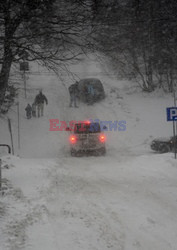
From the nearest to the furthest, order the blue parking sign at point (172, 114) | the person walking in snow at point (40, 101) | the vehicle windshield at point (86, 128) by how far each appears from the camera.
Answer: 1. the blue parking sign at point (172, 114)
2. the vehicle windshield at point (86, 128)
3. the person walking in snow at point (40, 101)

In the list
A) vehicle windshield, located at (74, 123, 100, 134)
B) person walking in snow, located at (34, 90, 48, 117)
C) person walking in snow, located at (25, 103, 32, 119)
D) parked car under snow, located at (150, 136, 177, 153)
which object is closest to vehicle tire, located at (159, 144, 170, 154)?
parked car under snow, located at (150, 136, 177, 153)

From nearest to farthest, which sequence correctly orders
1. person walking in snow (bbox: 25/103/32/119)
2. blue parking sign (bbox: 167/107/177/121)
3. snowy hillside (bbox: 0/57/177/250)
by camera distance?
snowy hillside (bbox: 0/57/177/250)
blue parking sign (bbox: 167/107/177/121)
person walking in snow (bbox: 25/103/32/119)

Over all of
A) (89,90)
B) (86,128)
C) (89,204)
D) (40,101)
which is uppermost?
(89,90)

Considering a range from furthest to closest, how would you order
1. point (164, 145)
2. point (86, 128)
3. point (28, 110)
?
point (28, 110)
point (164, 145)
point (86, 128)

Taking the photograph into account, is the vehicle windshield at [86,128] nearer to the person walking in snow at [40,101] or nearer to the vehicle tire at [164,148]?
the vehicle tire at [164,148]

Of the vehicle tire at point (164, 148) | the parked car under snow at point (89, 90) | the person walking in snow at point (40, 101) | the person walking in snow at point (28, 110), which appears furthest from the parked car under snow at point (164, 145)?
the parked car under snow at point (89, 90)

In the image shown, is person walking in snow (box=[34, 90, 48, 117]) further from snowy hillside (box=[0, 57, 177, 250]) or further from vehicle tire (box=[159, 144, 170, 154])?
vehicle tire (box=[159, 144, 170, 154])

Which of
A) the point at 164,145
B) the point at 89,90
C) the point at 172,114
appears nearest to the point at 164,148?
the point at 164,145

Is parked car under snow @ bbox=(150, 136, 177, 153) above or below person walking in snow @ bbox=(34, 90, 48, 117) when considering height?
below

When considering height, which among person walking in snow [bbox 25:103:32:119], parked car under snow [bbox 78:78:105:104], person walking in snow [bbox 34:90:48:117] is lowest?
person walking in snow [bbox 25:103:32:119]

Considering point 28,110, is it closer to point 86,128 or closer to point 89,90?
point 89,90

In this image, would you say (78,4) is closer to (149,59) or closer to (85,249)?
(85,249)

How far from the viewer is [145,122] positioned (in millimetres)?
22609

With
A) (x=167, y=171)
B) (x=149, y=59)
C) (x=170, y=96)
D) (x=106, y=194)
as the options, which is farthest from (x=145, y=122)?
(x=106, y=194)
